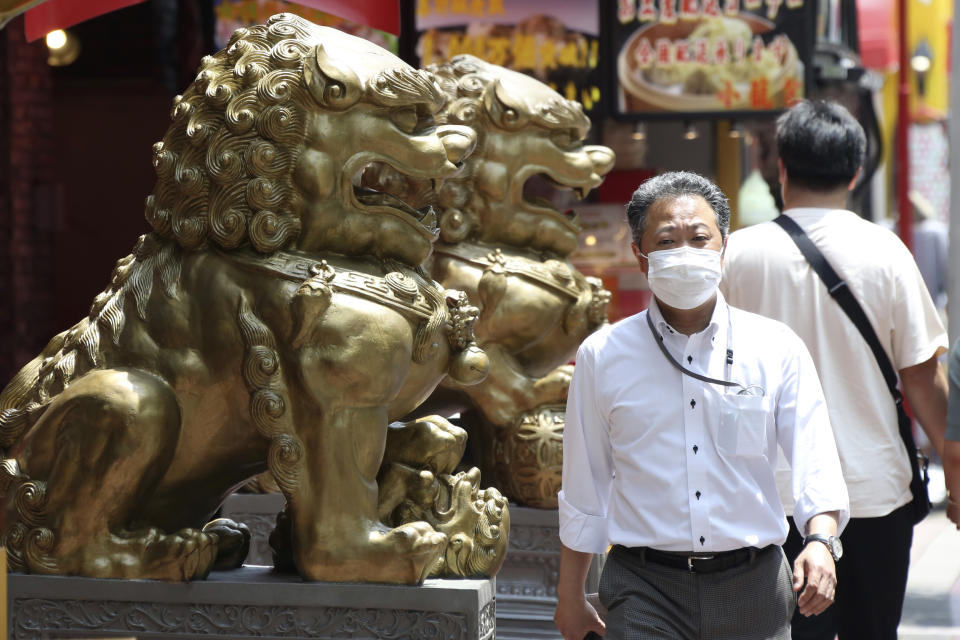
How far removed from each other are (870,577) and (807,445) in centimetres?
112

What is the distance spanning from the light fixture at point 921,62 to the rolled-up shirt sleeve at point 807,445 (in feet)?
38.3

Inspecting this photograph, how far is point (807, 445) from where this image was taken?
270 cm

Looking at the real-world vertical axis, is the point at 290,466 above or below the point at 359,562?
above

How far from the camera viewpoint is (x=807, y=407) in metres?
2.74

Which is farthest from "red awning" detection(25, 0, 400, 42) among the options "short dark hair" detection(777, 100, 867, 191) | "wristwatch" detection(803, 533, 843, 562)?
"wristwatch" detection(803, 533, 843, 562)

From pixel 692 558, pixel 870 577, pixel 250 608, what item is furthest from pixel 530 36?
pixel 692 558

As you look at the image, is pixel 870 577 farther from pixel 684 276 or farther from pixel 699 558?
pixel 684 276

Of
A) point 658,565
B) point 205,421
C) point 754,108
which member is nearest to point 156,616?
point 205,421

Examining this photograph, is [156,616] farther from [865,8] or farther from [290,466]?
[865,8]

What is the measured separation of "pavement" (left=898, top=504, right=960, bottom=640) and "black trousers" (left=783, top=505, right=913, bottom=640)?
1.78 meters

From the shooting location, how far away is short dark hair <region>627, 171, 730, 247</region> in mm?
2805

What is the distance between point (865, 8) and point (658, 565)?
34.2ft

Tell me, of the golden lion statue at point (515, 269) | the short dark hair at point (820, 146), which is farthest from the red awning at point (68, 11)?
the short dark hair at point (820, 146)

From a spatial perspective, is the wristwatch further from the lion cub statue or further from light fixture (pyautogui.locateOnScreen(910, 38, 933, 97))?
light fixture (pyautogui.locateOnScreen(910, 38, 933, 97))
